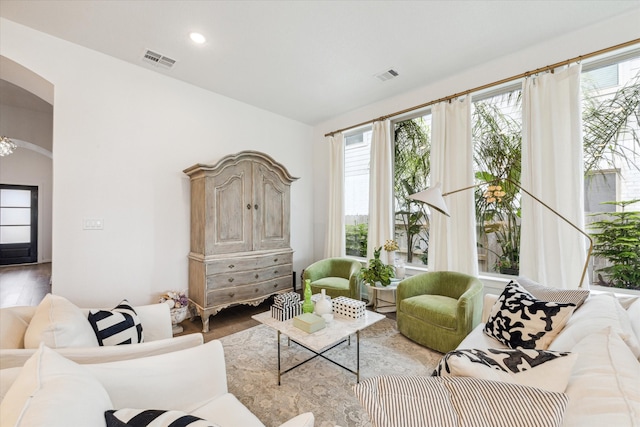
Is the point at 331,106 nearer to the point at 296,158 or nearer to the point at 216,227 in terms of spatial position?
the point at 296,158

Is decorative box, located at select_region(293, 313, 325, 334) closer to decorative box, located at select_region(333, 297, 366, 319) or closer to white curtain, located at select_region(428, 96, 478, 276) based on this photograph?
decorative box, located at select_region(333, 297, 366, 319)

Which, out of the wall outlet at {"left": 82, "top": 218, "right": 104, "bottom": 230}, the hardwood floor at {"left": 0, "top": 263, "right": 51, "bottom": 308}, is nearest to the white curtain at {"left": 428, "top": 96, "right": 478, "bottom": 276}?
the wall outlet at {"left": 82, "top": 218, "right": 104, "bottom": 230}

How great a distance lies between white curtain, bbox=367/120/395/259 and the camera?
3.87m

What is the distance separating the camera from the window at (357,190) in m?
4.36

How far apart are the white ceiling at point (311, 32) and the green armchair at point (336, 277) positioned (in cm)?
245

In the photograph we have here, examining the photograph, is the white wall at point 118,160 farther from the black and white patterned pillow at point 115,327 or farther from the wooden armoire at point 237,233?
the black and white patterned pillow at point 115,327

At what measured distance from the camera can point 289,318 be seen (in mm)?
2273

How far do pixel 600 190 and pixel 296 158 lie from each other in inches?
151

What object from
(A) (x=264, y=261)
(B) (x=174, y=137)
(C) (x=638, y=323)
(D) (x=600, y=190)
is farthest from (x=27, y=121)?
(D) (x=600, y=190)

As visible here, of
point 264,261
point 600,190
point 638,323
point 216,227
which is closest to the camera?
point 638,323

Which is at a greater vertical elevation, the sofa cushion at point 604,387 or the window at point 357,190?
the window at point 357,190

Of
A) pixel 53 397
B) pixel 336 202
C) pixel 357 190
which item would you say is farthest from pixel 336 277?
pixel 53 397

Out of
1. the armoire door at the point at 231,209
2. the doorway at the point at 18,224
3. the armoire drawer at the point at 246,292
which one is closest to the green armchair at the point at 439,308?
the armoire drawer at the point at 246,292

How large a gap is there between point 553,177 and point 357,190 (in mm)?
2488
